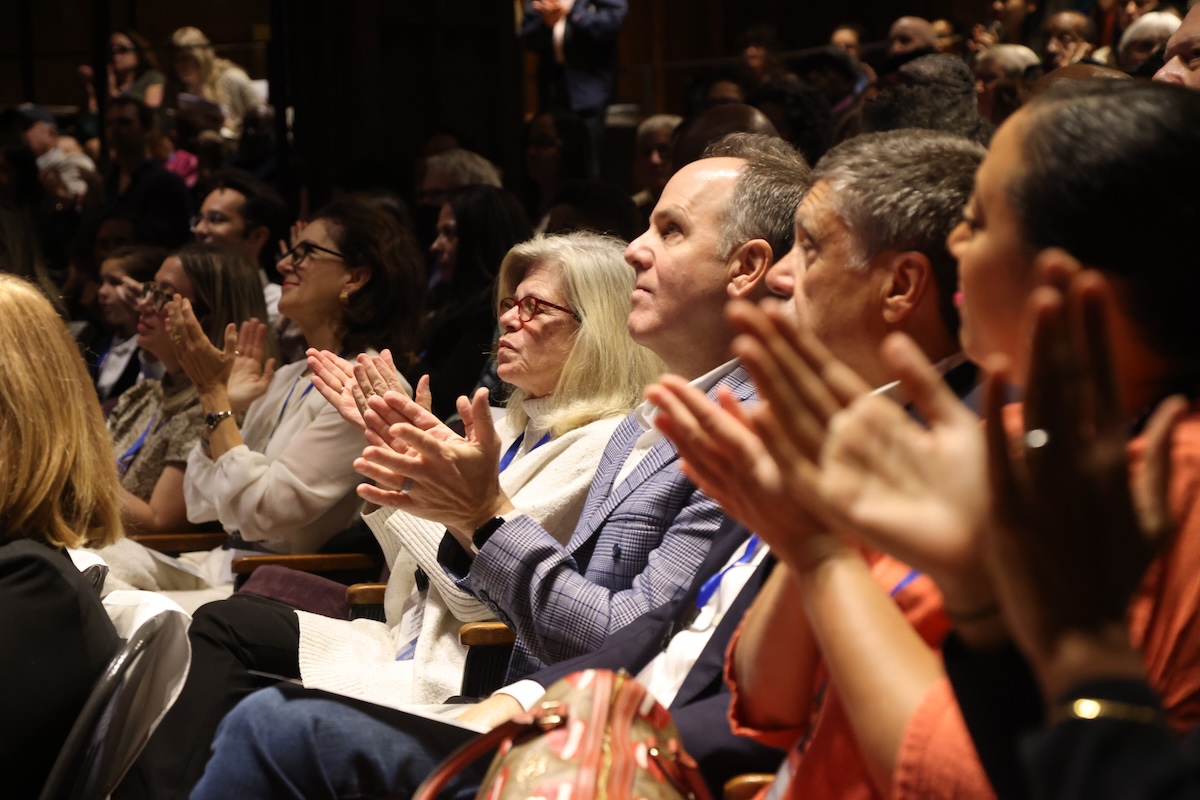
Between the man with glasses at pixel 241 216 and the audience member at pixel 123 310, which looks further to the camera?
the man with glasses at pixel 241 216

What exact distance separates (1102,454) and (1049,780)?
0.70 feet

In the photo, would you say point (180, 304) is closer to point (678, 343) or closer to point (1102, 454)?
point (678, 343)

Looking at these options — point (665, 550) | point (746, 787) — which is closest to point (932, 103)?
point (665, 550)

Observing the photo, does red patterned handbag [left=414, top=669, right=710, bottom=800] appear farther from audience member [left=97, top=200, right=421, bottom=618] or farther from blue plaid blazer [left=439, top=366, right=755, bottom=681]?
audience member [left=97, top=200, right=421, bottom=618]

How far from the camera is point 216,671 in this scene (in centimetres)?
261

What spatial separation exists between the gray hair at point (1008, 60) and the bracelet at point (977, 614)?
427 centimetres

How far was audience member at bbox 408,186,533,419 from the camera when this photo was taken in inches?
155

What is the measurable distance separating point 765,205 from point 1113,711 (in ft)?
4.95

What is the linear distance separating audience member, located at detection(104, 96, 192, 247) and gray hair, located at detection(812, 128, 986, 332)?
4720mm

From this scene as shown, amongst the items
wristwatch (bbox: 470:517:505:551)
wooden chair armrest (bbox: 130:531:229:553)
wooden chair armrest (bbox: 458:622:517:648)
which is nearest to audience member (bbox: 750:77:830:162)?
wooden chair armrest (bbox: 130:531:229:553)

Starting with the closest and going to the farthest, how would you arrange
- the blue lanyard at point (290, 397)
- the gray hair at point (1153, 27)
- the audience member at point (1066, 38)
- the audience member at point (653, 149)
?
the blue lanyard at point (290, 397), the gray hair at point (1153, 27), the audience member at point (653, 149), the audience member at point (1066, 38)

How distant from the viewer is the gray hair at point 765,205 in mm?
2273

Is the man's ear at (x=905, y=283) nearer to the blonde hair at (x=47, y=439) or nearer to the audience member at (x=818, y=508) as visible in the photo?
the audience member at (x=818, y=508)

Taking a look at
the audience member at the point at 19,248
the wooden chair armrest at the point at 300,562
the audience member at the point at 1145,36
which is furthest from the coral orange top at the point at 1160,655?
the audience member at the point at 19,248
